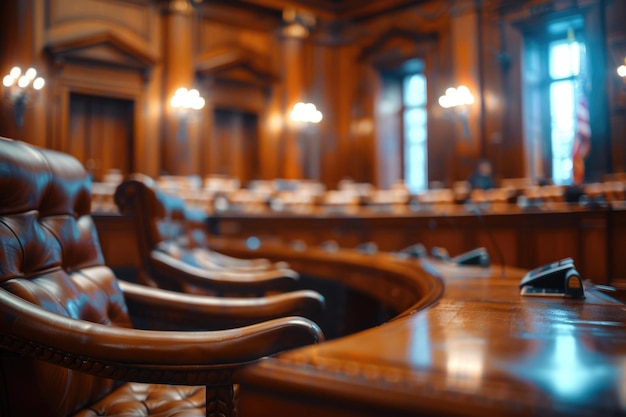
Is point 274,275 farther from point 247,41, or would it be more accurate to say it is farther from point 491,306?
point 247,41

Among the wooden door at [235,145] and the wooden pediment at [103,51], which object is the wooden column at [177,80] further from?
the wooden door at [235,145]

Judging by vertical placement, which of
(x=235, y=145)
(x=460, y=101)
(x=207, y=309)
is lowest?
(x=207, y=309)

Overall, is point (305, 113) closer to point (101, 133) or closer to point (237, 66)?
point (237, 66)

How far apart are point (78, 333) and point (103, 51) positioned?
825cm

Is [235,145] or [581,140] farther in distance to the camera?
→ [235,145]

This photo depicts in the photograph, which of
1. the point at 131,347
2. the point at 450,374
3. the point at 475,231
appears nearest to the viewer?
the point at 450,374

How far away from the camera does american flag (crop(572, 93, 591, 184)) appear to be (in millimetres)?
7480

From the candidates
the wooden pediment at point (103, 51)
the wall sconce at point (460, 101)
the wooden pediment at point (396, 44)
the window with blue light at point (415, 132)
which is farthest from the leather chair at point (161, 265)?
the wooden pediment at point (396, 44)

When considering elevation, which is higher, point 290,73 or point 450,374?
point 290,73

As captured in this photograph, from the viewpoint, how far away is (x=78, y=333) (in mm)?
955

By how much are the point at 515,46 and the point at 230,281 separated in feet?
25.4

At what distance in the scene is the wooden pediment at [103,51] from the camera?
7.81 metres

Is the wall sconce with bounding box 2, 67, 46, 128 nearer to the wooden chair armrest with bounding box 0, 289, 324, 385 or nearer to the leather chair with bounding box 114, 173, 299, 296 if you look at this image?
the leather chair with bounding box 114, 173, 299, 296

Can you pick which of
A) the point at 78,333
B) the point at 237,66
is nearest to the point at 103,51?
the point at 237,66
